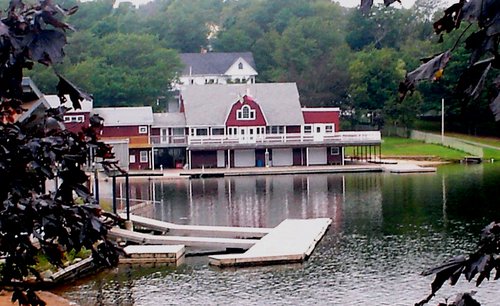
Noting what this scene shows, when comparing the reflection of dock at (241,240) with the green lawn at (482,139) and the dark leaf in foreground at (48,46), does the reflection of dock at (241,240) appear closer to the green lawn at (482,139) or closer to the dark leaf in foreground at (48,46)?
the dark leaf in foreground at (48,46)

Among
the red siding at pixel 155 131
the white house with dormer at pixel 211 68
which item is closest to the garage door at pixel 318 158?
the red siding at pixel 155 131

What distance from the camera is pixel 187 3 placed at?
116875mm

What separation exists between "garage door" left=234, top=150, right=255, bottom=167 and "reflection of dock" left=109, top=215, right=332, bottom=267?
24.9 m

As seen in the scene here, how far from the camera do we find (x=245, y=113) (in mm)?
52656

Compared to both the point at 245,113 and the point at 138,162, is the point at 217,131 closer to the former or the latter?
the point at 245,113

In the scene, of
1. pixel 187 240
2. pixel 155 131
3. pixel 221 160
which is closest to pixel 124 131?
pixel 155 131

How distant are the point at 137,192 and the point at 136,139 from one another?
12.6 metres

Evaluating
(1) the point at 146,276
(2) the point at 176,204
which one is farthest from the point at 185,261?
(2) the point at 176,204

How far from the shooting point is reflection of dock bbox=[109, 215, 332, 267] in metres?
19.9

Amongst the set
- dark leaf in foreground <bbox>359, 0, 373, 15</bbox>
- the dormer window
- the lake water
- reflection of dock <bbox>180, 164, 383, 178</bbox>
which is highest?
the dormer window

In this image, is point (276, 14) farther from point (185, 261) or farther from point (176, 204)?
point (185, 261)

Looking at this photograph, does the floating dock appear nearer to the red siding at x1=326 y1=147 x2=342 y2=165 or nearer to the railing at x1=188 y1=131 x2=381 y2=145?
the railing at x1=188 y1=131 x2=381 y2=145

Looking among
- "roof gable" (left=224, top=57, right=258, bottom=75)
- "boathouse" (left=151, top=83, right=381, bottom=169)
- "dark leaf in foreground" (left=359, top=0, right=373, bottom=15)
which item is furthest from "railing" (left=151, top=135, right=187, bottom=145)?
"dark leaf in foreground" (left=359, top=0, right=373, bottom=15)

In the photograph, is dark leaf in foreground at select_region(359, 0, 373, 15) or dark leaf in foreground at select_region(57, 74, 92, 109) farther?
dark leaf in foreground at select_region(57, 74, 92, 109)
